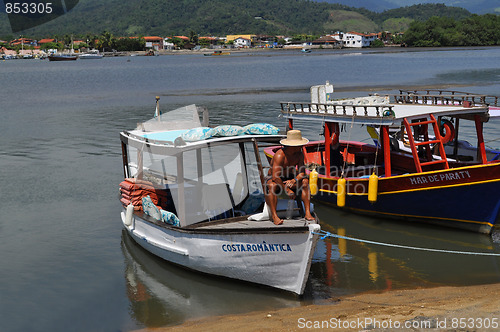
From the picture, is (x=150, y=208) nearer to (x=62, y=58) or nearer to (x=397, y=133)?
(x=397, y=133)

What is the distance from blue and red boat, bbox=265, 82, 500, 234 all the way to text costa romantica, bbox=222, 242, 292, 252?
3.92 metres

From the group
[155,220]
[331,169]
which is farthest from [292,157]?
[331,169]

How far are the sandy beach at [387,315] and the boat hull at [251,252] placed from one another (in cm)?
70

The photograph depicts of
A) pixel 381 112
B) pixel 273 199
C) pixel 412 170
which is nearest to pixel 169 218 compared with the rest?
pixel 273 199

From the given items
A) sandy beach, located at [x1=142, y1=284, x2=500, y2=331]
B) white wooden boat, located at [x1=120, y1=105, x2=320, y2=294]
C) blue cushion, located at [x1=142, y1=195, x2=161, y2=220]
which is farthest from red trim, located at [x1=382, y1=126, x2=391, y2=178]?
blue cushion, located at [x1=142, y1=195, x2=161, y2=220]

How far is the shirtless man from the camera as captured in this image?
33.9 feet

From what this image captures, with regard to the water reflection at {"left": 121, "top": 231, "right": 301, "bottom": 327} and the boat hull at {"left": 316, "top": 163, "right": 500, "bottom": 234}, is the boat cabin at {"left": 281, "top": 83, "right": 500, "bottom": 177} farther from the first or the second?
the water reflection at {"left": 121, "top": 231, "right": 301, "bottom": 327}

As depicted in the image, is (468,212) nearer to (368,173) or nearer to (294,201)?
(368,173)

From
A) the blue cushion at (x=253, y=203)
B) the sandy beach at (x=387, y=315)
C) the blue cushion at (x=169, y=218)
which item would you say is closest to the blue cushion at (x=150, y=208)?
the blue cushion at (x=169, y=218)

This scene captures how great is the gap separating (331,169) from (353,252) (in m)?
3.84

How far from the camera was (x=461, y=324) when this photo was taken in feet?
29.1

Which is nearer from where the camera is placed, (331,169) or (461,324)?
(461,324)

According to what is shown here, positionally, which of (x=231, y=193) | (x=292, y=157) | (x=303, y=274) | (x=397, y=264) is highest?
(x=292, y=157)

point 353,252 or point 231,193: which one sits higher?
point 231,193
